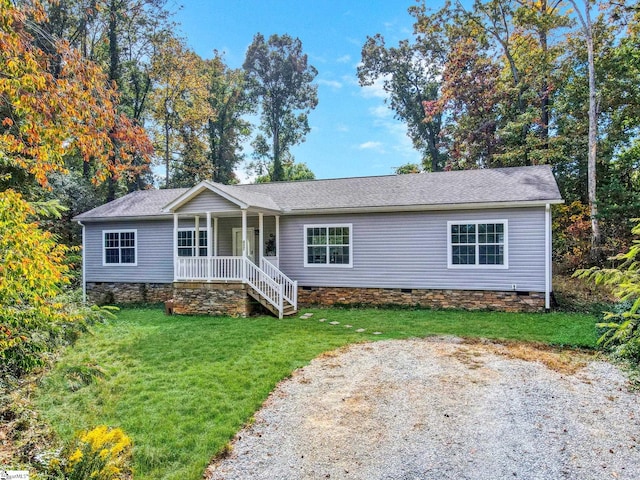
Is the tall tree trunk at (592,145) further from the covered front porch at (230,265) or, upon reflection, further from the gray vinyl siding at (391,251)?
the covered front porch at (230,265)

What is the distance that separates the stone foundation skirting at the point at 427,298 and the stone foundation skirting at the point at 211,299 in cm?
232

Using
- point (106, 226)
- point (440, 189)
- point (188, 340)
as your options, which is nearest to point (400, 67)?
point (440, 189)

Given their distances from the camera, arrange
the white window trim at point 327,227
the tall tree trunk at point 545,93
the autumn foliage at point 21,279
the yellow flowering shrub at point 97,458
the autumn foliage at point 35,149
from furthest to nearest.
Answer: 1. the tall tree trunk at point 545,93
2. the white window trim at point 327,227
3. the autumn foliage at point 35,149
4. the autumn foliage at point 21,279
5. the yellow flowering shrub at point 97,458

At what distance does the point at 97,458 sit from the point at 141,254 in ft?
38.4

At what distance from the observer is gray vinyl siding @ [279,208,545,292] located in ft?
34.4

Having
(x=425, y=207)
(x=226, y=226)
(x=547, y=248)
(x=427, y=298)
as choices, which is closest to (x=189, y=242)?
(x=226, y=226)

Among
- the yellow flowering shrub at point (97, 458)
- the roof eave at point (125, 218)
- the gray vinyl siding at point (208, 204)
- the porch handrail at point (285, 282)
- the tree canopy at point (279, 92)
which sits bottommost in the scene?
the yellow flowering shrub at point (97, 458)

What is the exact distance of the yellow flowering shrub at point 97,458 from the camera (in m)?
3.30

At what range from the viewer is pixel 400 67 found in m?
27.9

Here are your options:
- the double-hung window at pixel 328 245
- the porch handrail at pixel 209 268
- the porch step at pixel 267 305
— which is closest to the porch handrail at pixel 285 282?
the porch step at pixel 267 305

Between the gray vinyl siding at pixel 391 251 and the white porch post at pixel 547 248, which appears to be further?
the gray vinyl siding at pixel 391 251

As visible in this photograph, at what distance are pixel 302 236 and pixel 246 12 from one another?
43.9 feet

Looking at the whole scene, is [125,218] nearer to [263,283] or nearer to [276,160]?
[263,283]

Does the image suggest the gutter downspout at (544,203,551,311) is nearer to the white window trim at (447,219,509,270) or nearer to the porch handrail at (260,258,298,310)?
the white window trim at (447,219,509,270)
